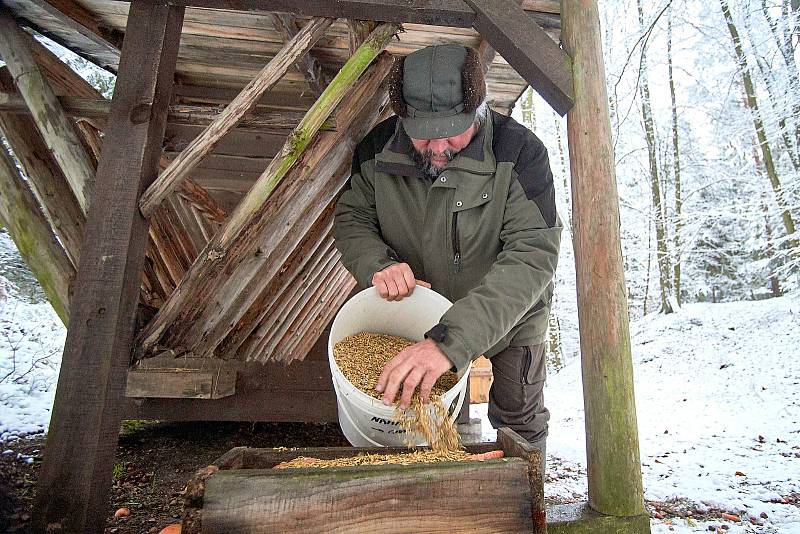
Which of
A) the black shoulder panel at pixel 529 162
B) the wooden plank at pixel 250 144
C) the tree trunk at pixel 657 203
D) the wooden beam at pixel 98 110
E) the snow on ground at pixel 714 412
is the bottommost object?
the snow on ground at pixel 714 412

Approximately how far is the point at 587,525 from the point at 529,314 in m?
0.92

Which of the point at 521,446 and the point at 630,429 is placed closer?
the point at 521,446

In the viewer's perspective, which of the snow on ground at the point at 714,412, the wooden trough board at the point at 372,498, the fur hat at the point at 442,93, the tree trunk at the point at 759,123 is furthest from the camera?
the tree trunk at the point at 759,123

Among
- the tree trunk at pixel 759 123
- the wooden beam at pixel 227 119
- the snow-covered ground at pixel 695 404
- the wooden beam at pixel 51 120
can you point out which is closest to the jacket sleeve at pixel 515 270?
the wooden beam at pixel 227 119

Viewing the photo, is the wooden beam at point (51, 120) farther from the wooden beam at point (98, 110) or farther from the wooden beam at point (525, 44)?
the wooden beam at point (525, 44)

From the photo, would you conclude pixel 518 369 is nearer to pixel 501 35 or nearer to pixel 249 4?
pixel 501 35

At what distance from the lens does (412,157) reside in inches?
96.1

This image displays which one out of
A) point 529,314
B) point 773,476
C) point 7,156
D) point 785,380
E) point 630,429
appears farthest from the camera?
point 785,380

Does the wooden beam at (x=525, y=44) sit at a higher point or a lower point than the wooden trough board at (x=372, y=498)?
higher

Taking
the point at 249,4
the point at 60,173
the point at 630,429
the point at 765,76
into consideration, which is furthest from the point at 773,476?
the point at 765,76

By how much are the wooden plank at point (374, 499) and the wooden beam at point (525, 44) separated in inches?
68.7

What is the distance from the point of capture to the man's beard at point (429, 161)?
2387 mm

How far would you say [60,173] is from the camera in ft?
9.74

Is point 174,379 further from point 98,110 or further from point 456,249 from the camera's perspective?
point 456,249
